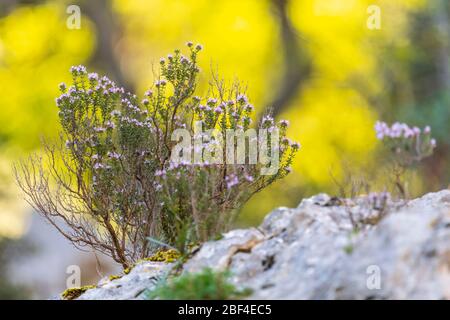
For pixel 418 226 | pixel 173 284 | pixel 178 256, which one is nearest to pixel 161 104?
pixel 178 256

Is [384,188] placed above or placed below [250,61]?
below

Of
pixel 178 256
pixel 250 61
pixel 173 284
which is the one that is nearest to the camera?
pixel 173 284

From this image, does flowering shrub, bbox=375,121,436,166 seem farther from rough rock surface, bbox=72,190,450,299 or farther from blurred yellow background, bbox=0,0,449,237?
blurred yellow background, bbox=0,0,449,237

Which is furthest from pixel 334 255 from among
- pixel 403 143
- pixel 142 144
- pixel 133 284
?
pixel 142 144

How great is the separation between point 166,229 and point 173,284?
60.3 inches

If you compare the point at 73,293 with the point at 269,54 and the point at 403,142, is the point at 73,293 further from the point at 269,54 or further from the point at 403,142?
the point at 269,54

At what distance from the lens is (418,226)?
14.1ft

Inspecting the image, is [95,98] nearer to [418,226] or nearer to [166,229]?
[166,229]

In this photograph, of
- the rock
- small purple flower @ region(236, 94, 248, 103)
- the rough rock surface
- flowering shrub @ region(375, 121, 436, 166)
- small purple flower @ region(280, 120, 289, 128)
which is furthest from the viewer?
small purple flower @ region(280, 120, 289, 128)

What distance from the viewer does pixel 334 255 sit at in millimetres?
4445

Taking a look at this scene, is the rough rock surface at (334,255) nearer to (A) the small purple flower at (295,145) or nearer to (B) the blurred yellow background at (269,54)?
(A) the small purple flower at (295,145)

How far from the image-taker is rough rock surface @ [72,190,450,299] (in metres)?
4.16

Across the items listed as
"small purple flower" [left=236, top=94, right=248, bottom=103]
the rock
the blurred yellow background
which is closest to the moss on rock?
the rock
